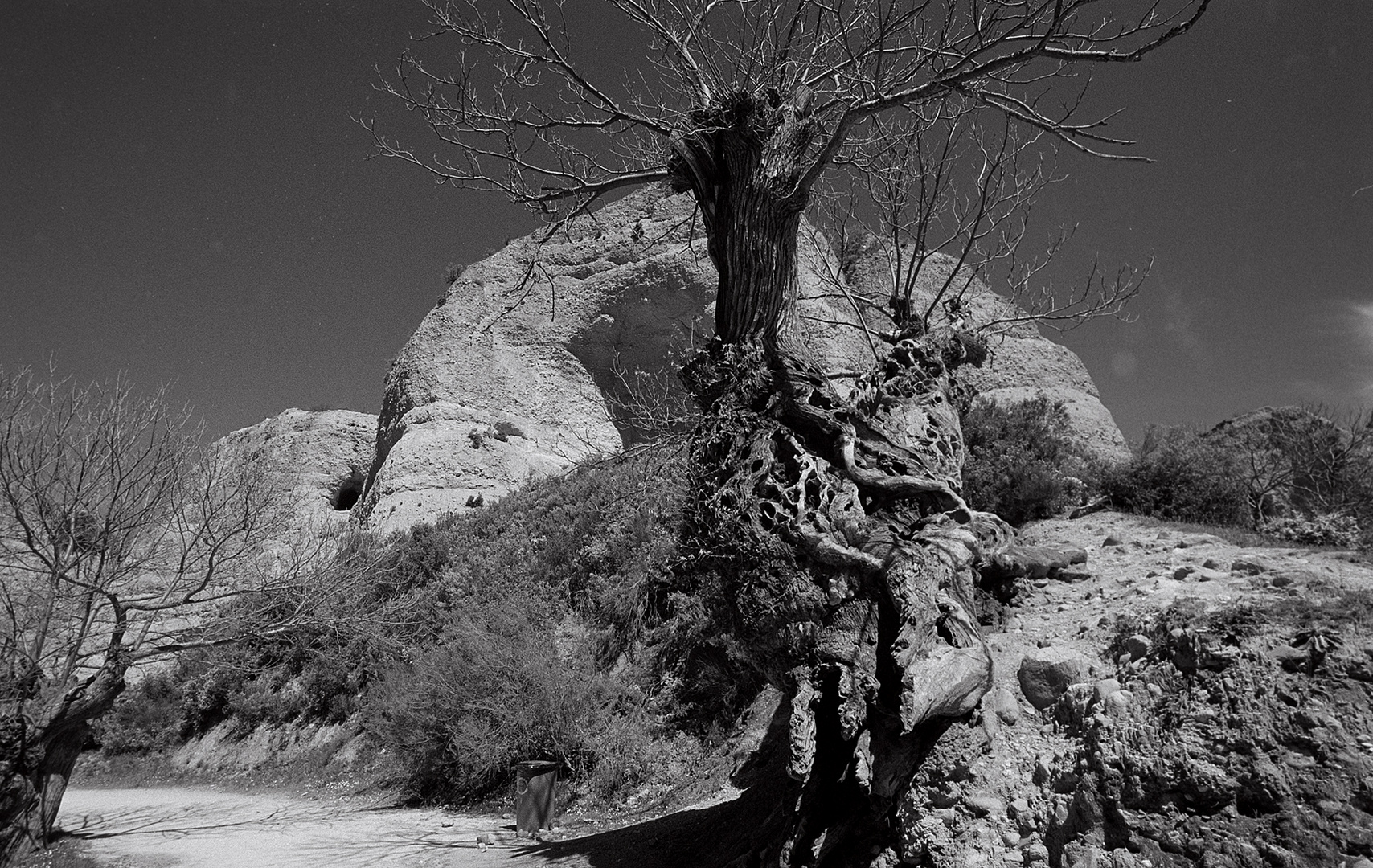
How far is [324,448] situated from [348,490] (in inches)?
65.3

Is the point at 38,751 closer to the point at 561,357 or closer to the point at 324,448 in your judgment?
the point at 561,357

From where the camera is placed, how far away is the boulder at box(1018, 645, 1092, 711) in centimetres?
412

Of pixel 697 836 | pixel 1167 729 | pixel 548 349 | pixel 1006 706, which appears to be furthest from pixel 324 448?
pixel 1167 729

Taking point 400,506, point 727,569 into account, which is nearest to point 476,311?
point 400,506

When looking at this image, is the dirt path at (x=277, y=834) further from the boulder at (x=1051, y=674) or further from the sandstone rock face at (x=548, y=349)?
the sandstone rock face at (x=548, y=349)

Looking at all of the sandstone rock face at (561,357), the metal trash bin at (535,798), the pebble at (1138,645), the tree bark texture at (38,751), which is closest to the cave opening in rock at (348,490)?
the sandstone rock face at (561,357)

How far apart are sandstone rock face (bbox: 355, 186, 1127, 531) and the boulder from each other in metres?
15.3

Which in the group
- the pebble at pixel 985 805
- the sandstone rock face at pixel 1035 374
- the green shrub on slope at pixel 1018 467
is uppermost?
the sandstone rock face at pixel 1035 374

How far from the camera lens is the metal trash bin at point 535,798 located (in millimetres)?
7285

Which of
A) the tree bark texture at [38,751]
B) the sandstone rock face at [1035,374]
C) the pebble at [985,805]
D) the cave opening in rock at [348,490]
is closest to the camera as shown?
the pebble at [985,805]

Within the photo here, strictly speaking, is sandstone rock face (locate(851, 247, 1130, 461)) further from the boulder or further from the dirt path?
the dirt path

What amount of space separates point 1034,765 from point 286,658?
14077 millimetres

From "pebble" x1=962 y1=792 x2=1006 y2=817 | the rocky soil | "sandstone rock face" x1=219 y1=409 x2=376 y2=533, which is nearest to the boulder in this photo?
the rocky soil

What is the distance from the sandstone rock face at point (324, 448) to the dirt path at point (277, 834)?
15.1 meters
